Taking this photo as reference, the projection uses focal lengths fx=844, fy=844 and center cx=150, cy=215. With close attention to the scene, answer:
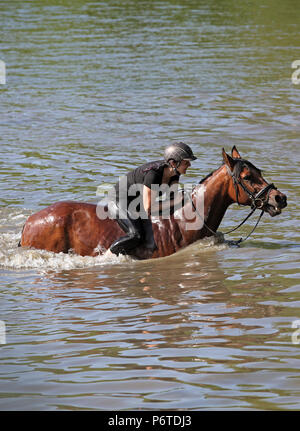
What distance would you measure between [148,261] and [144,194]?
1.05 metres

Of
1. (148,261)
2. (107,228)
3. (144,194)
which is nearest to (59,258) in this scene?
(107,228)

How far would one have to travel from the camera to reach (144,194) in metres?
11.6

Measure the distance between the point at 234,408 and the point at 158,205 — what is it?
5.47 m

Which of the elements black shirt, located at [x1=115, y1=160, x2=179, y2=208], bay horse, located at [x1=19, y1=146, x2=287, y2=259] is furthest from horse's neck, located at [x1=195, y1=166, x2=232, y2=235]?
black shirt, located at [x1=115, y1=160, x2=179, y2=208]

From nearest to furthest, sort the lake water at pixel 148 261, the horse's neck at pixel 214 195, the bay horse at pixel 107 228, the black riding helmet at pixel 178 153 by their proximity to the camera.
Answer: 1. the lake water at pixel 148 261
2. the black riding helmet at pixel 178 153
3. the horse's neck at pixel 214 195
4. the bay horse at pixel 107 228

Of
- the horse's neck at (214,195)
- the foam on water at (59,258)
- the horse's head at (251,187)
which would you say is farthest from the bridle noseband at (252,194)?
the foam on water at (59,258)

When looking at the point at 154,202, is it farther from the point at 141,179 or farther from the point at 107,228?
the point at 107,228

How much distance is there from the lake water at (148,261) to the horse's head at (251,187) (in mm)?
823

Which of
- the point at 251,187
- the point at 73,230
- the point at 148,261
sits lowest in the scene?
the point at 148,261

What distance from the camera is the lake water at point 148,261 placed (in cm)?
763

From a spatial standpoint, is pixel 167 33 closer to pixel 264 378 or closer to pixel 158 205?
pixel 158 205

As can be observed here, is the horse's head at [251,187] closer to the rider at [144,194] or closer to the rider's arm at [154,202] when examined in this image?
the rider at [144,194]

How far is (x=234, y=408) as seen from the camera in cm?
686
